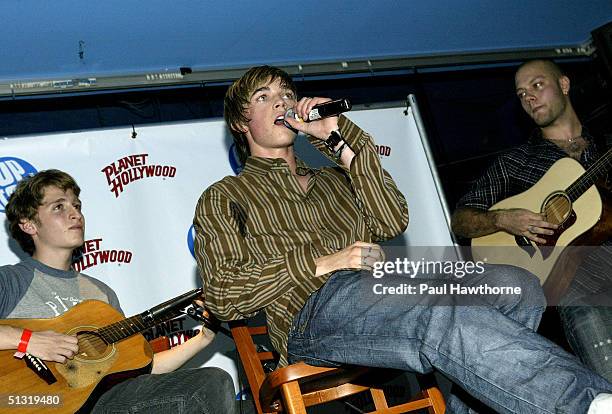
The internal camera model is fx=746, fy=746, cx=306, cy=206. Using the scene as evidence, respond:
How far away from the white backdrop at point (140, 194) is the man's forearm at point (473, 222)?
0.13 metres

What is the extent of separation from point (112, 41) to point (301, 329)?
1.68 meters

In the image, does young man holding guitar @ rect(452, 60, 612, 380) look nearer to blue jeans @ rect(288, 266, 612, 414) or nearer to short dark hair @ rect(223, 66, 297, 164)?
blue jeans @ rect(288, 266, 612, 414)

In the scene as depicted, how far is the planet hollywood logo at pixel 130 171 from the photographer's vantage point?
318 cm

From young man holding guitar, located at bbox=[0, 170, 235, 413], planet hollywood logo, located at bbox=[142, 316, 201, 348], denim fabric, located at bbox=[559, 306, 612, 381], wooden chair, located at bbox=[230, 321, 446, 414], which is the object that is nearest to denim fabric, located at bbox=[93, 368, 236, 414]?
young man holding guitar, located at bbox=[0, 170, 235, 413]

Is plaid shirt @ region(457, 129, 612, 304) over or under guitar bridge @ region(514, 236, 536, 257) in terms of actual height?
over

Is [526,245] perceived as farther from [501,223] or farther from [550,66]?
[550,66]

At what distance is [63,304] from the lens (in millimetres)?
2631

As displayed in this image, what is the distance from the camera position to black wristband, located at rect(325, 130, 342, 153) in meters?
2.34

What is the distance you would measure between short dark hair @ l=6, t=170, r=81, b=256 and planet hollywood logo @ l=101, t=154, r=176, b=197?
277mm

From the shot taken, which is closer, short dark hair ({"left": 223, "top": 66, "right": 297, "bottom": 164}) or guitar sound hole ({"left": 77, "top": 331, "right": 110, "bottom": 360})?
guitar sound hole ({"left": 77, "top": 331, "right": 110, "bottom": 360})

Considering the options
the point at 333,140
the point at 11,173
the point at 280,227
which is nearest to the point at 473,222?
the point at 333,140

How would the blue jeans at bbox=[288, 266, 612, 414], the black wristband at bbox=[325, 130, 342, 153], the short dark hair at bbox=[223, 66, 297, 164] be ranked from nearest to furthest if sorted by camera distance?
the blue jeans at bbox=[288, 266, 612, 414] → the black wristband at bbox=[325, 130, 342, 153] → the short dark hair at bbox=[223, 66, 297, 164]

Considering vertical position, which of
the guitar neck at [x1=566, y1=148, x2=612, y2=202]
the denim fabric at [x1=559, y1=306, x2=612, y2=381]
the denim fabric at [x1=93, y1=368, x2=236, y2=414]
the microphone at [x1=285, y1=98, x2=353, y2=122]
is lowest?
the denim fabric at [x1=559, y1=306, x2=612, y2=381]

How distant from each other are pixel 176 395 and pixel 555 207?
72.9 inches
